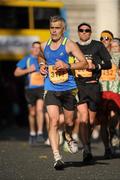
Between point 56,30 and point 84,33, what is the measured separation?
130 cm

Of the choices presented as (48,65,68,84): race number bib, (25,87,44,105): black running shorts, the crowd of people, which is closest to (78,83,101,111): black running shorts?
the crowd of people

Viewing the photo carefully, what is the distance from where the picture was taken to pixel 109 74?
13.5 metres

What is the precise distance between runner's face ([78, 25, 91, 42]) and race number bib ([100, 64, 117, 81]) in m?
0.87

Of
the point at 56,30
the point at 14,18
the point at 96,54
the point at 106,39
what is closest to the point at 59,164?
the point at 56,30

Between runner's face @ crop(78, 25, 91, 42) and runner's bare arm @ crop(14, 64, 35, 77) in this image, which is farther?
runner's bare arm @ crop(14, 64, 35, 77)

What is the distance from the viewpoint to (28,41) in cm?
2752

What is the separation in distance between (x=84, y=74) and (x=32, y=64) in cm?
467

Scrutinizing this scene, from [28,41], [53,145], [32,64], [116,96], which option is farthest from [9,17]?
[53,145]

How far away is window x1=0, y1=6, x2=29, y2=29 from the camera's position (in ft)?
90.7

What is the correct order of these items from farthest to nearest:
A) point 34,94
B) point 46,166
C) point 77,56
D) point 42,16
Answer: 1. point 42,16
2. point 34,94
3. point 46,166
4. point 77,56

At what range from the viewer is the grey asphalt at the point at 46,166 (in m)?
10.8

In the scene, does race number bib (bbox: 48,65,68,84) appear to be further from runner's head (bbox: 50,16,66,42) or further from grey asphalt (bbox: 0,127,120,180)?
grey asphalt (bbox: 0,127,120,180)

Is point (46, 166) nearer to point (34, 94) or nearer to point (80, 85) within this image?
point (80, 85)

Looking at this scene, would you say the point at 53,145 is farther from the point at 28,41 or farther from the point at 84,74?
the point at 28,41
